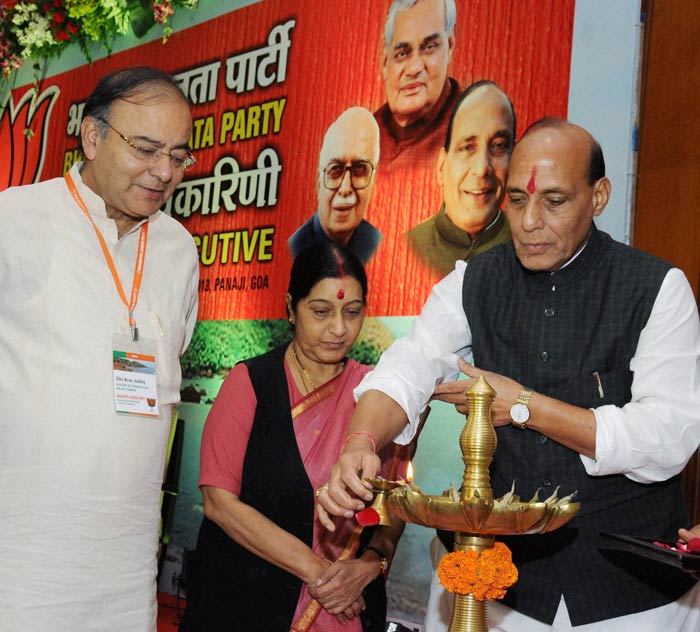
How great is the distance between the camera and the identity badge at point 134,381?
1.96 metres

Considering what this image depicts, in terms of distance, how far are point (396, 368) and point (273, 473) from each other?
866 millimetres

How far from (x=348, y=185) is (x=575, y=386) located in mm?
2682

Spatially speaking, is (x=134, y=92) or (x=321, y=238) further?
(x=321, y=238)

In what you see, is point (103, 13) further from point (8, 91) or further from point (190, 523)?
point (190, 523)

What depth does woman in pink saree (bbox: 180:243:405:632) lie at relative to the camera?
2.36m

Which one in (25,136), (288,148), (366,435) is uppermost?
(25,136)

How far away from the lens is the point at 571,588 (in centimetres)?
164

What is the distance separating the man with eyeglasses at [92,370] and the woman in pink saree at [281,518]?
393 mm

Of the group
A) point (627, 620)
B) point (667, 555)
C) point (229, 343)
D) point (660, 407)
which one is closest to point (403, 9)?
point (229, 343)

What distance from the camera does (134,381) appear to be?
6.52 feet

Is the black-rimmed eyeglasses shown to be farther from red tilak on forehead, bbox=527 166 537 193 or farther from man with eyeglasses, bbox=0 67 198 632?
red tilak on forehead, bbox=527 166 537 193

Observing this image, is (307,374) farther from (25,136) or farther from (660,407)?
(25,136)

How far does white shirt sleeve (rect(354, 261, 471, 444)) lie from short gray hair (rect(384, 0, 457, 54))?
2165 millimetres

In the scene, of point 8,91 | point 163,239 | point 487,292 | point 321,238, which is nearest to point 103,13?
point 8,91
